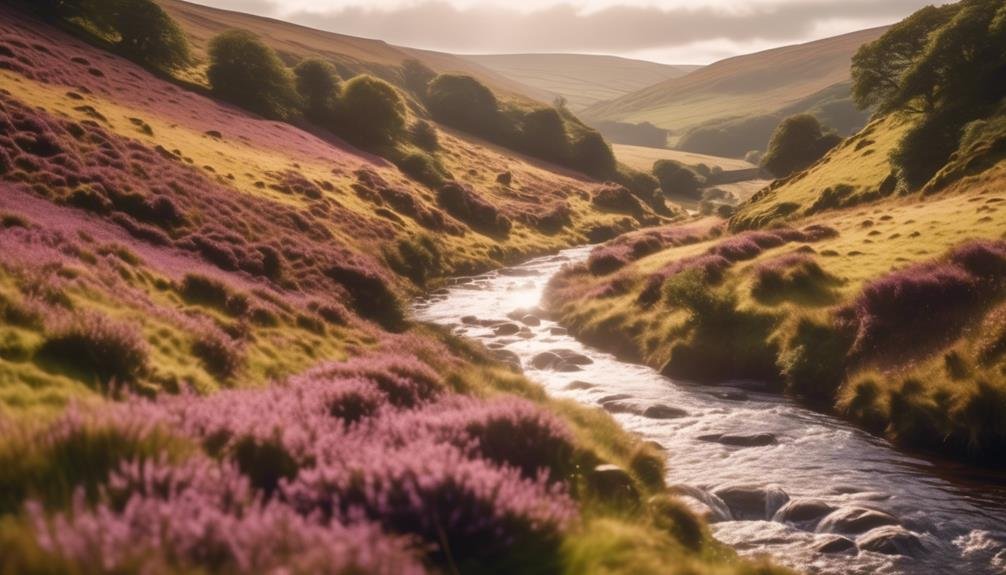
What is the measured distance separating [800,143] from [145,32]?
255 ft

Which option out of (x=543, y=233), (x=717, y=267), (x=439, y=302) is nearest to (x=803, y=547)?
(x=717, y=267)

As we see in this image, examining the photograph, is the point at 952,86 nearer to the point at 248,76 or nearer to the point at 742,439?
the point at 742,439

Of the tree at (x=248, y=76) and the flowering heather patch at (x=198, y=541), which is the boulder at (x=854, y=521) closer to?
the flowering heather patch at (x=198, y=541)

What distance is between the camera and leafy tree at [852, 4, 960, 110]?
4803cm

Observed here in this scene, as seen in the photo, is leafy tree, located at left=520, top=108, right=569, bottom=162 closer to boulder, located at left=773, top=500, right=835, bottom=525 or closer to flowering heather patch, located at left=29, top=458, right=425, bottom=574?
boulder, located at left=773, top=500, right=835, bottom=525

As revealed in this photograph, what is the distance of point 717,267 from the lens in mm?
28078

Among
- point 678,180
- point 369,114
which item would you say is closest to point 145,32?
point 369,114

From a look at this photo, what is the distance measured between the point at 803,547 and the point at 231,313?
14.5 metres

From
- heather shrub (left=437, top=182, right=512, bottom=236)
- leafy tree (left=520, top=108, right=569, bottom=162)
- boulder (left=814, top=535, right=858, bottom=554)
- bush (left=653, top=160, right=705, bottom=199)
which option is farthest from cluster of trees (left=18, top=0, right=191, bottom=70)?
bush (left=653, top=160, right=705, bottom=199)

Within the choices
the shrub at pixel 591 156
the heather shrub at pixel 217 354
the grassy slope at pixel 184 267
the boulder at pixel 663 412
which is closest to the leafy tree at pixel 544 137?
the shrub at pixel 591 156

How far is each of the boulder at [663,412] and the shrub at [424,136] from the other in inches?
2702

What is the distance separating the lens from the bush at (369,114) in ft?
234

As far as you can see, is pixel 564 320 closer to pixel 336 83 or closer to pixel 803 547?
pixel 803 547

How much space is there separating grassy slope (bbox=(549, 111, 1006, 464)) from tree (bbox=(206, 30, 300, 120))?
43.6 m
